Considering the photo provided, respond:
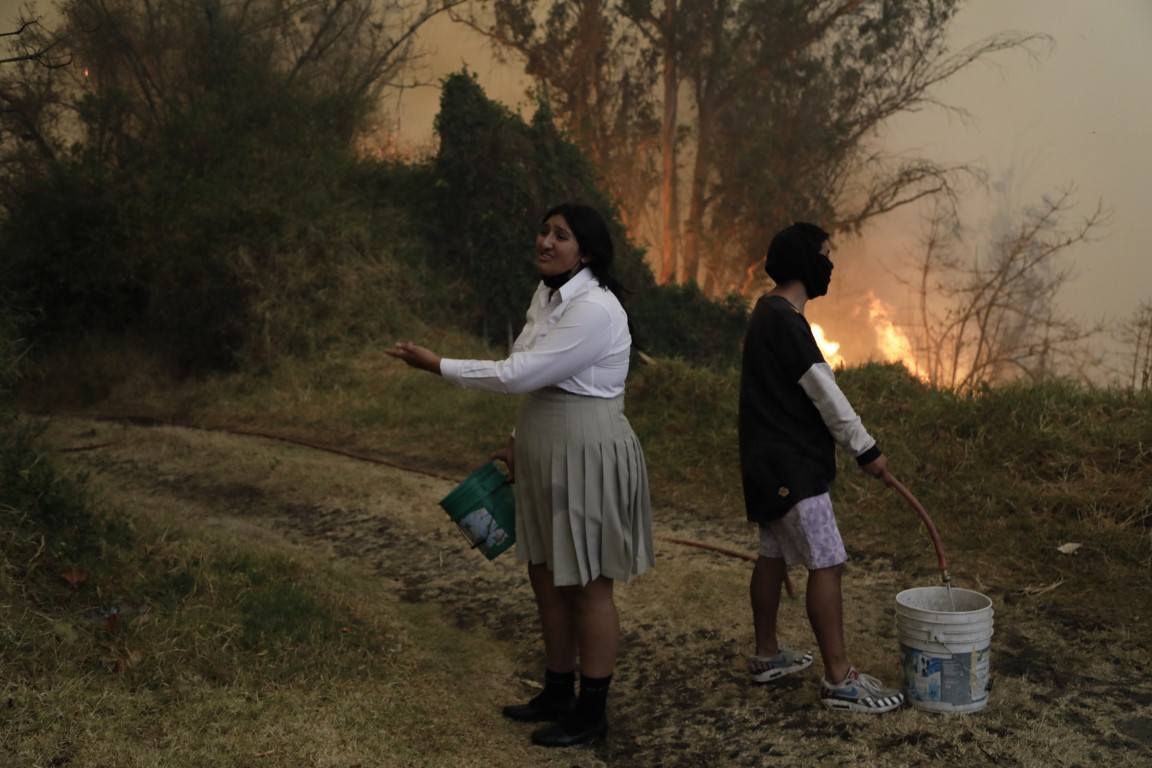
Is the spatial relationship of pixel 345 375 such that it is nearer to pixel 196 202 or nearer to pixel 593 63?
pixel 196 202

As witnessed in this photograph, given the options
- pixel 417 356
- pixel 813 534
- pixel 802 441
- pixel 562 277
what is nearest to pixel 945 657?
pixel 813 534

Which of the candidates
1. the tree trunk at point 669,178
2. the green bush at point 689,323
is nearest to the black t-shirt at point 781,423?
the green bush at point 689,323

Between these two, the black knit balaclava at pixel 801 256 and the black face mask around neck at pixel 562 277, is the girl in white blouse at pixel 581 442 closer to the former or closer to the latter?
the black face mask around neck at pixel 562 277

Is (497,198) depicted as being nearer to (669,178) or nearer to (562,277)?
(669,178)

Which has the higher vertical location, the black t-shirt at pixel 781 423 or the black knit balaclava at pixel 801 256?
the black knit balaclava at pixel 801 256

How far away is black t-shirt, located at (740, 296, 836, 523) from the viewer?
3.24 m

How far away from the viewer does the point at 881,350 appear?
1734cm

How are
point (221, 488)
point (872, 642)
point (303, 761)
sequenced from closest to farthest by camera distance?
point (303, 761) < point (872, 642) < point (221, 488)

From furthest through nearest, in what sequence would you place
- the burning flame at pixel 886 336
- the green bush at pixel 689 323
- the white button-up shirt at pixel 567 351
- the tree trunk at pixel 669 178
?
the tree trunk at pixel 669 178 → the burning flame at pixel 886 336 → the green bush at pixel 689 323 → the white button-up shirt at pixel 567 351

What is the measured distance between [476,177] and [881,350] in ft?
25.7

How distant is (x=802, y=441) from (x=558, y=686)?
109cm

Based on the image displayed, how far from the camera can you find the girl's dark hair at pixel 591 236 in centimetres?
307

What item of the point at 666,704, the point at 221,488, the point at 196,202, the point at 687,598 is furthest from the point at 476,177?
the point at 666,704

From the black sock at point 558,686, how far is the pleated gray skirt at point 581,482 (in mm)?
435
